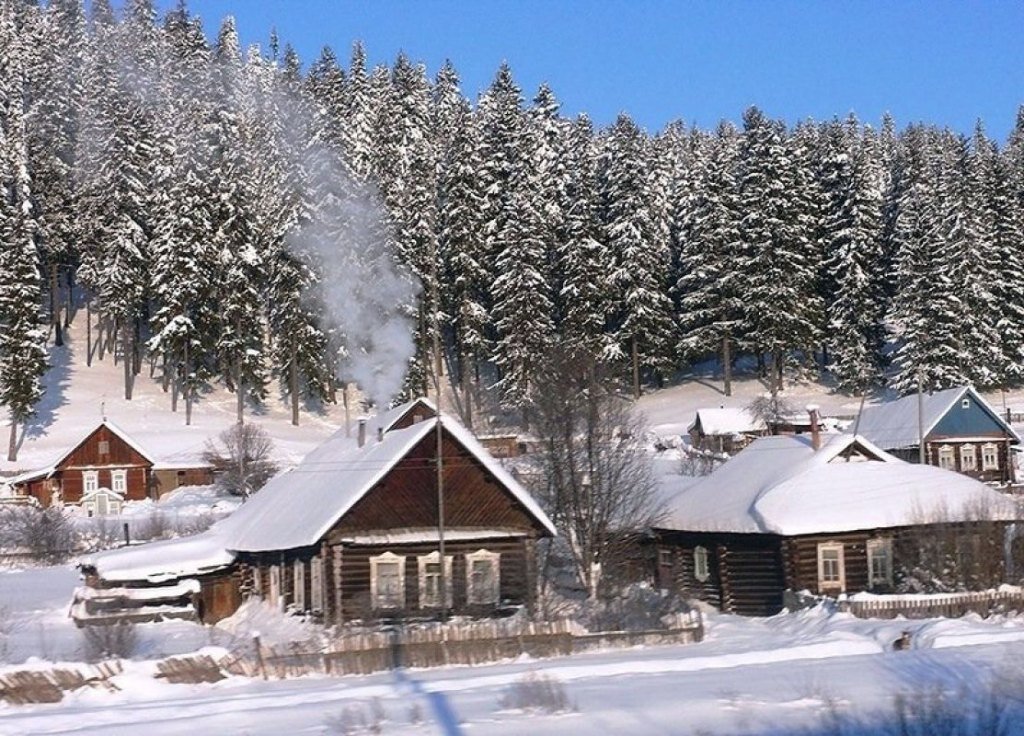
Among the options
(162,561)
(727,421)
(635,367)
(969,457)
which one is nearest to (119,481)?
(635,367)

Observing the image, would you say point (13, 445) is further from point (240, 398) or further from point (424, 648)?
point (424, 648)

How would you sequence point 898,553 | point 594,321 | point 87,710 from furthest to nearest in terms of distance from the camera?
point 594,321 → point 898,553 → point 87,710

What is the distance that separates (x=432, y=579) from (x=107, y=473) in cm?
4108

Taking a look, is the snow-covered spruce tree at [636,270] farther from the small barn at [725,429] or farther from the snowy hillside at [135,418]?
the snowy hillside at [135,418]

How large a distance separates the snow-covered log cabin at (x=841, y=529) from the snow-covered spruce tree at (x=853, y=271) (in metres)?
44.0

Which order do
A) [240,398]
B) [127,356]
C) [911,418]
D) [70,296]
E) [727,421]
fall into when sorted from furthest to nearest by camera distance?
[70,296] → [127,356] → [240,398] → [727,421] → [911,418]

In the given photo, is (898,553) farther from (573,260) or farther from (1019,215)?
(1019,215)

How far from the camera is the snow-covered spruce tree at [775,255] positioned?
8325 centimetres

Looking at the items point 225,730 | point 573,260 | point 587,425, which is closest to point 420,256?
point 573,260

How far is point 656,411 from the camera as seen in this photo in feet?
276

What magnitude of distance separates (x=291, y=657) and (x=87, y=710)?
521 centimetres

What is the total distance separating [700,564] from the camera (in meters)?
40.8

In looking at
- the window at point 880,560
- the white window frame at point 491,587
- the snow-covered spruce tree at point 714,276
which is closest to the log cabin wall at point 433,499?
the white window frame at point 491,587

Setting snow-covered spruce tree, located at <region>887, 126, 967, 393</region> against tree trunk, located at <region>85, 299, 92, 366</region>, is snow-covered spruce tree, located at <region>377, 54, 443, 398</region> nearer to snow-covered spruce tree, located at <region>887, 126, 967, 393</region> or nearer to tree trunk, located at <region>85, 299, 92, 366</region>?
tree trunk, located at <region>85, 299, 92, 366</region>
